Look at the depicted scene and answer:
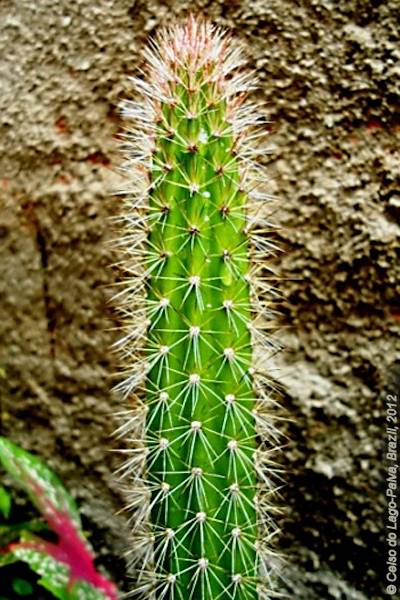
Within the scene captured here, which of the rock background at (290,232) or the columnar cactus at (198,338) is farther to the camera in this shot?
the rock background at (290,232)

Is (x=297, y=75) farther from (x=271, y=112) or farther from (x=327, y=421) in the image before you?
(x=327, y=421)

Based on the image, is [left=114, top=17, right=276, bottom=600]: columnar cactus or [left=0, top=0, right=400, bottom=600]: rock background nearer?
[left=114, top=17, right=276, bottom=600]: columnar cactus

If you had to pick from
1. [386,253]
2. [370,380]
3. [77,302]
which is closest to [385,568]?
[370,380]

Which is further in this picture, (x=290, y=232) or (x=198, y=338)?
(x=290, y=232)
